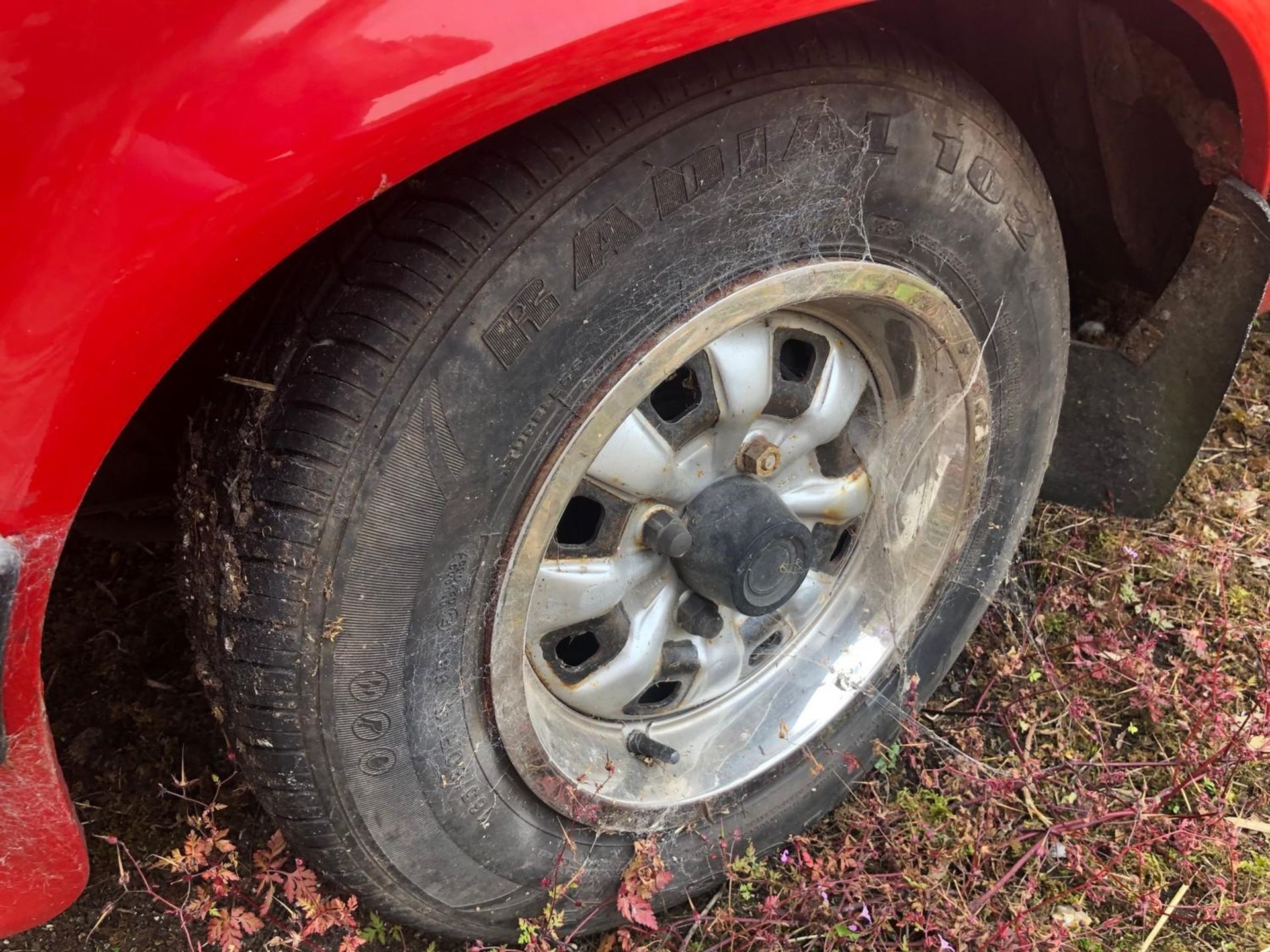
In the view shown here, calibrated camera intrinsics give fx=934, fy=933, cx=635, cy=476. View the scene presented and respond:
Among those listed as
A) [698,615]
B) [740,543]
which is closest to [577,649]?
[698,615]

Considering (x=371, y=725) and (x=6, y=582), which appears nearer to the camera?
(x=6, y=582)

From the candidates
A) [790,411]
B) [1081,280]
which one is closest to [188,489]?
[790,411]

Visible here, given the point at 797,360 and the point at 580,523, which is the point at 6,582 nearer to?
the point at 580,523

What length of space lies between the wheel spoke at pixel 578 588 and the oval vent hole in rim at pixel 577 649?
11 centimetres

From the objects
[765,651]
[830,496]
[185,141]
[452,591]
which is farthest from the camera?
[765,651]

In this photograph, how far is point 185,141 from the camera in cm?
75

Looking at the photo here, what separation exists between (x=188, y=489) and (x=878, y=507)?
132 centimetres

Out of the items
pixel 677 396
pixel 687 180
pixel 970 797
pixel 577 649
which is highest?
pixel 687 180

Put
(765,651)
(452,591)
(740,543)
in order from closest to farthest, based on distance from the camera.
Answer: (452,591) → (740,543) → (765,651)

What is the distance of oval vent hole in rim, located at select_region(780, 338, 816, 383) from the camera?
1.68 metres

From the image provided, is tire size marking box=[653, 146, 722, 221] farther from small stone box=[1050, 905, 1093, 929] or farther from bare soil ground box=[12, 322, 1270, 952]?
small stone box=[1050, 905, 1093, 929]

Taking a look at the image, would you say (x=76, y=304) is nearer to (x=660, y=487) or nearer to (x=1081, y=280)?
(x=660, y=487)

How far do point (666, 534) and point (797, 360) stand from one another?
417mm

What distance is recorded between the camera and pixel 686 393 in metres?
1.55
